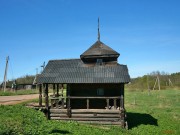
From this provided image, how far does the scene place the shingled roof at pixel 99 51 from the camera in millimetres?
23438

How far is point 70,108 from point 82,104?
202 cm

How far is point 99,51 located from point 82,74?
287cm

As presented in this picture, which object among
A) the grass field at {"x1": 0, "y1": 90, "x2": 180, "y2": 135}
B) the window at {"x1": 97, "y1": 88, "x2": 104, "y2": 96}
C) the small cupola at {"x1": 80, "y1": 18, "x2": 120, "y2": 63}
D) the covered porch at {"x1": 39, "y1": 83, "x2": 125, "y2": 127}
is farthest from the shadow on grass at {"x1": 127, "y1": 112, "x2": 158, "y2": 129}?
the small cupola at {"x1": 80, "y1": 18, "x2": 120, "y2": 63}

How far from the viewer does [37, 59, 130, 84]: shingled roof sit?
21562 mm

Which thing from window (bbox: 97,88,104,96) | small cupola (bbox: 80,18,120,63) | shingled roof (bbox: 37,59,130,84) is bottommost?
window (bbox: 97,88,104,96)

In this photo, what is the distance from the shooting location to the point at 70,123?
810 inches

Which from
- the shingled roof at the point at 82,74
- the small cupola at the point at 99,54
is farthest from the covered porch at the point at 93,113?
the small cupola at the point at 99,54

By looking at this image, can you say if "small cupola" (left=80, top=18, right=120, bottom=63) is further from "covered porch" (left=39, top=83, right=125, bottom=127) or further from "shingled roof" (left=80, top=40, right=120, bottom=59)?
"covered porch" (left=39, top=83, right=125, bottom=127)

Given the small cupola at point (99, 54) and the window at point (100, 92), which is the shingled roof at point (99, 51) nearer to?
the small cupola at point (99, 54)

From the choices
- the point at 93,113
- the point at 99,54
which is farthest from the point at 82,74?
the point at 93,113

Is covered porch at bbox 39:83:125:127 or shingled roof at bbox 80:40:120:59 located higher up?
shingled roof at bbox 80:40:120:59

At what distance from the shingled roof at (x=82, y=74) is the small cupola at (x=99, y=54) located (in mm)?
627

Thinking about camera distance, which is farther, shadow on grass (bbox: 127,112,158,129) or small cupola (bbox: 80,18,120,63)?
small cupola (bbox: 80,18,120,63)

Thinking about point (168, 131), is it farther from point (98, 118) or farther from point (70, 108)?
point (70, 108)
